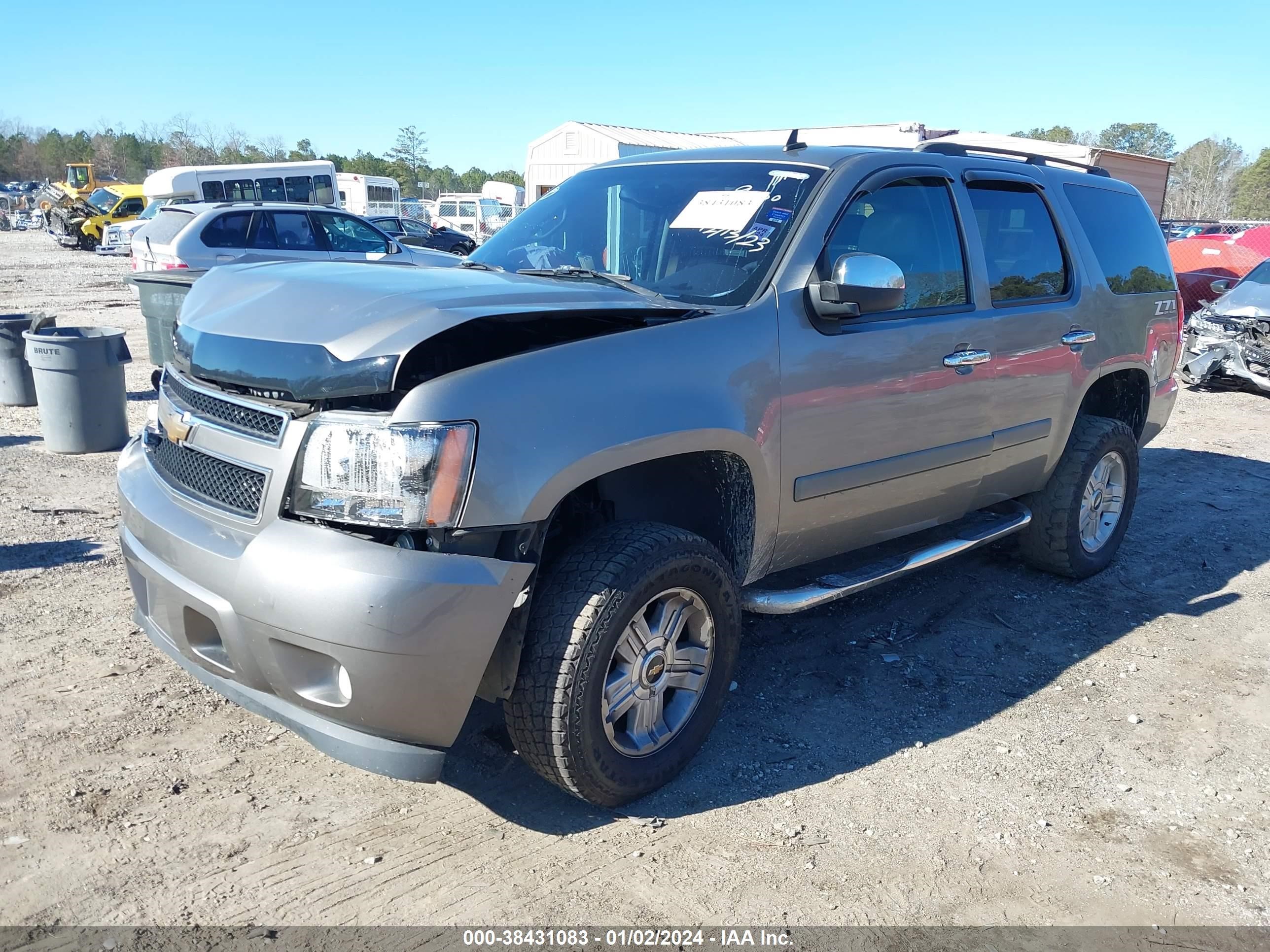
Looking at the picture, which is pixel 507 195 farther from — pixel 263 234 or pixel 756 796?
pixel 756 796

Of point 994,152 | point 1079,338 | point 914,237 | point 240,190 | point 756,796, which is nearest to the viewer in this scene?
point 756,796

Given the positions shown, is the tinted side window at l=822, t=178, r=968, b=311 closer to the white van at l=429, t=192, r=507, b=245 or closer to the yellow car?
the yellow car

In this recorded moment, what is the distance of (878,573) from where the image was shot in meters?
3.84

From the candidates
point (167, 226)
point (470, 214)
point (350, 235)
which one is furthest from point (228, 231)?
point (470, 214)

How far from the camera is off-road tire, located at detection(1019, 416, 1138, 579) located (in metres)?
5.01

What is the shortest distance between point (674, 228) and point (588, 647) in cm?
180

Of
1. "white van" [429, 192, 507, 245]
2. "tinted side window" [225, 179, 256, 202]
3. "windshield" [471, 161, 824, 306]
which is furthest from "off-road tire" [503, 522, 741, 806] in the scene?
"white van" [429, 192, 507, 245]

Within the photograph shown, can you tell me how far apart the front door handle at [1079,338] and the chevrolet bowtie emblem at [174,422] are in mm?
3838

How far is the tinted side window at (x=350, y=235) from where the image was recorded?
1427 centimetres

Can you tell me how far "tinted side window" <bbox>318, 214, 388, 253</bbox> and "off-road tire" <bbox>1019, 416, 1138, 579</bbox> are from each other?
1131 cm

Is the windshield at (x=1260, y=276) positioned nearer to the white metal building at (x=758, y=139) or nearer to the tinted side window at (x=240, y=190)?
the white metal building at (x=758, y=139)

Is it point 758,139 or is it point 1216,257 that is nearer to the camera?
point 758,139

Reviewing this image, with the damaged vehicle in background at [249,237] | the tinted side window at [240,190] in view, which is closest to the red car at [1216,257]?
the damaged vehicle in background at [249,237]

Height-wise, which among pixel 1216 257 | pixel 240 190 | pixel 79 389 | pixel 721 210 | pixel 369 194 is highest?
pixel 369 194
